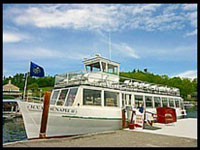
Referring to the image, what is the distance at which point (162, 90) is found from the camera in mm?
20078

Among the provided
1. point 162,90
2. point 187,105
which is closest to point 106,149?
point 162,90

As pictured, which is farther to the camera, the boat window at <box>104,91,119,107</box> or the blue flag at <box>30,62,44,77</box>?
the boat window at <box>104,91,119,107</box>

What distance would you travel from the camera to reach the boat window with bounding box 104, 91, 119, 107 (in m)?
13.5

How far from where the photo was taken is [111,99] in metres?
13.9

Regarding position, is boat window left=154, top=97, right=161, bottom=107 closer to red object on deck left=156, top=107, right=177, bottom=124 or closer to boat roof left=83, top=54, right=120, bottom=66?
red object on deck left=156, top=107, right=177, bottom=124

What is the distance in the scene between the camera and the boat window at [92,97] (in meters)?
12.4

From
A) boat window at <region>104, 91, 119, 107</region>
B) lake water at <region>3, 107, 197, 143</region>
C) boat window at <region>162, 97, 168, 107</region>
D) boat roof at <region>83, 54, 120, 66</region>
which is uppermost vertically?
boat roof at <region>83, 54, 120, 66</region>

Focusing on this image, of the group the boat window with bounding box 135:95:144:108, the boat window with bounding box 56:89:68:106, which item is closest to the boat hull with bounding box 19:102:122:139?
the boat window with bounding box 56:89:68:106

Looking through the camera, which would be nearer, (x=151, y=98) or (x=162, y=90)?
(x=151, y=98)

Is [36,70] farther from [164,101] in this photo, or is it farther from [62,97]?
[164,101]

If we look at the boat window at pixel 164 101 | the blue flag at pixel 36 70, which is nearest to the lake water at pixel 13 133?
the blue flag at pixel 36 70

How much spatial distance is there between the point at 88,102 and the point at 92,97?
481mm

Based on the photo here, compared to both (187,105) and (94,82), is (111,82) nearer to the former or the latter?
(94,82)

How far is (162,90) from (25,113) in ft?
45.0
